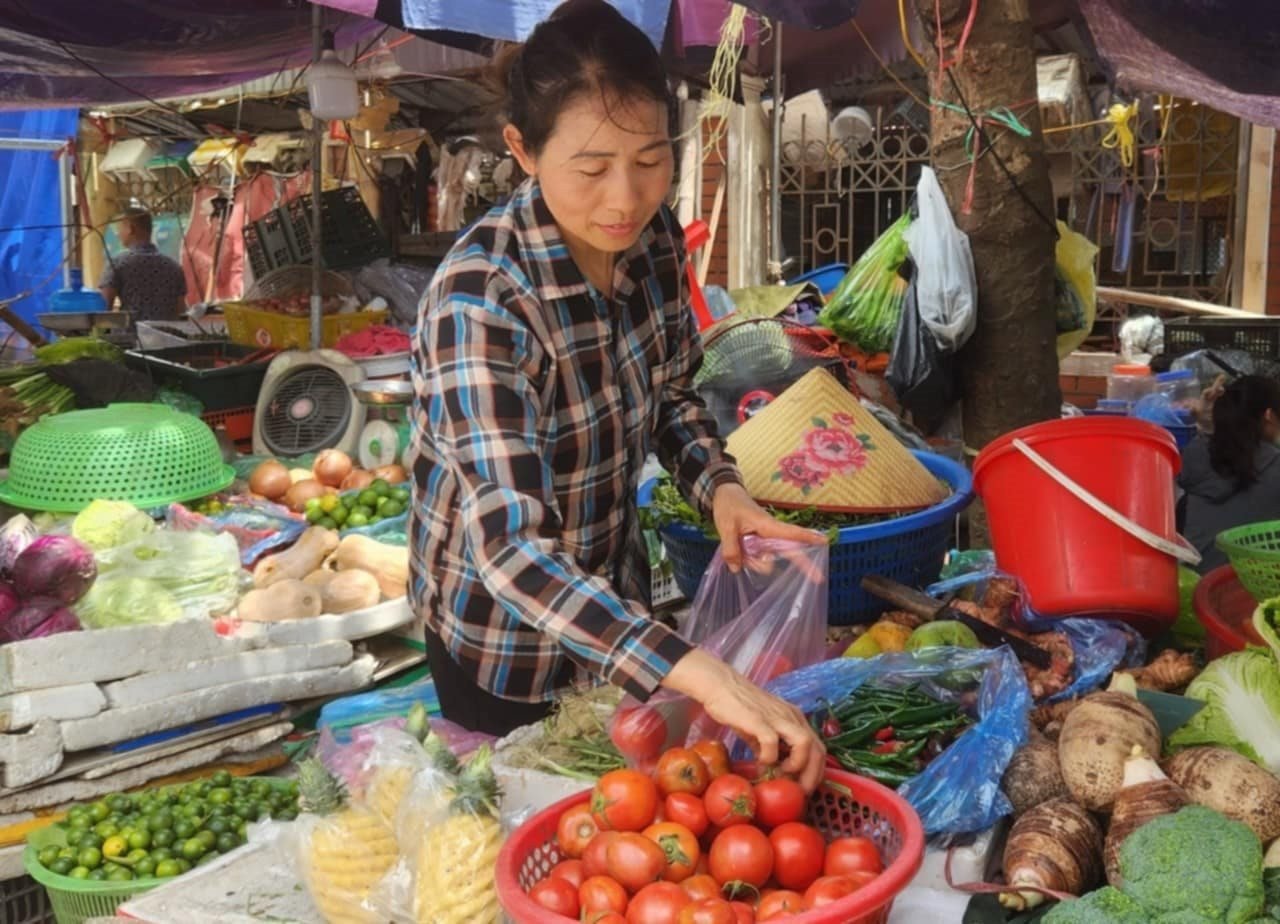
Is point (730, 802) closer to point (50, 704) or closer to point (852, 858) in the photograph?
point (852, 858)

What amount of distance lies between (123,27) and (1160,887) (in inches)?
260

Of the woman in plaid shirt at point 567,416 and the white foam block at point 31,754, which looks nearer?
the woman in plaid shirt at point 567,416

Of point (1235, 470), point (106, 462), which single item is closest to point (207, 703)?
point (106, 462)

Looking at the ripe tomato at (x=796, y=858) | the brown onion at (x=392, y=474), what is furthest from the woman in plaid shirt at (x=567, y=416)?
the brown onion at (x=392, y=474)

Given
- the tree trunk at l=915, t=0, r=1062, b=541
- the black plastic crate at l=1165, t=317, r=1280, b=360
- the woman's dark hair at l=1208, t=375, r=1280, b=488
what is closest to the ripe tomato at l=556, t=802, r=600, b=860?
the tree trunk at l=915, t=0, r=1062, b=541

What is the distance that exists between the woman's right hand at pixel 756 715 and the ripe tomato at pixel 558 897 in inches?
12.0

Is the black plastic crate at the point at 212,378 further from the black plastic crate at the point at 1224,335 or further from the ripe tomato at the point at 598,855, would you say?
the ripe tomato at the point at 598,855

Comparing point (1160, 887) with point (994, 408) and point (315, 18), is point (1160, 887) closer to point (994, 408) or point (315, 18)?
point (994, 408)

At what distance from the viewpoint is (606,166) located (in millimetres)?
1842

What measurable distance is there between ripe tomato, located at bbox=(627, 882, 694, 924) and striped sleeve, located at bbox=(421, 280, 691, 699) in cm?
34

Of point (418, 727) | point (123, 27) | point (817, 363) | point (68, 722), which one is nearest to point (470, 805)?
point (418, 727)

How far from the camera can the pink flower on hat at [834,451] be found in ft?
8.90

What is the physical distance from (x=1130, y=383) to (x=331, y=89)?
440 cm

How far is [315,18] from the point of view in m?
5.81
